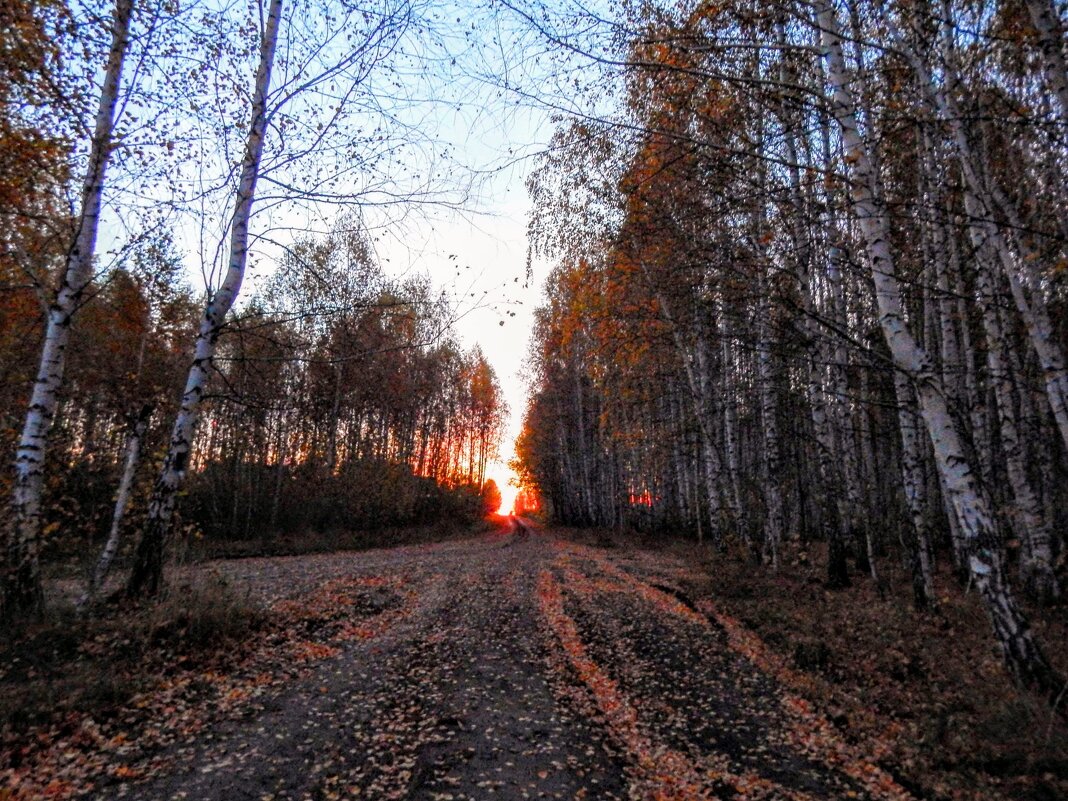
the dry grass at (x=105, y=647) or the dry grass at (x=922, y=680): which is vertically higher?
the dry grass at (x=105, y=647)

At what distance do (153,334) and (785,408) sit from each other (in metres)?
23.5

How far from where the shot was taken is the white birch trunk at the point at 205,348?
8078mm

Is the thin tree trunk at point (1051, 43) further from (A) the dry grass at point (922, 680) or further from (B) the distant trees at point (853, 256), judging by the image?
(A) the dry grass at point (922, 680)

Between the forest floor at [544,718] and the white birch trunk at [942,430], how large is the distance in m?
0.51

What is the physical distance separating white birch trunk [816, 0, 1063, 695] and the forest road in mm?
1842

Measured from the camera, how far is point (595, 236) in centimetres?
1506

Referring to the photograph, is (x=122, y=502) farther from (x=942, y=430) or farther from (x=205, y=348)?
(x=942, y=430)

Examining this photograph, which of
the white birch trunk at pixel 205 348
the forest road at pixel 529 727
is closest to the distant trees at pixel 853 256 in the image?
the forest road at pixel 529 727

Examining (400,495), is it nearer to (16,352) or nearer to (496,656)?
(16,352)

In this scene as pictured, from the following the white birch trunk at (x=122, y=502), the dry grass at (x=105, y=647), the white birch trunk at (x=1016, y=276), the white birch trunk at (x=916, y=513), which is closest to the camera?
the dry grass at (x=105, y=647)

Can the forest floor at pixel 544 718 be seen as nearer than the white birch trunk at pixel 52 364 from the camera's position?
Yes

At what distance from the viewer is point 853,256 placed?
1076 cm

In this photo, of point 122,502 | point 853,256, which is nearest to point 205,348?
point 122,502

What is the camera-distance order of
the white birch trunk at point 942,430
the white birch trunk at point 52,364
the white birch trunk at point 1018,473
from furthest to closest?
the white birch trunk at point 1018,473
the white birch trunk at point 52,364
the white birch trunk at point 942,430
